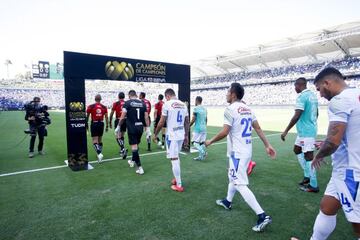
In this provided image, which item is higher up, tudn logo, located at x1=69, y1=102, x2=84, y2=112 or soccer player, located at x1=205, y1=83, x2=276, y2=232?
tudn logo, located at x1=69, y1=102, x2=84, y2=112

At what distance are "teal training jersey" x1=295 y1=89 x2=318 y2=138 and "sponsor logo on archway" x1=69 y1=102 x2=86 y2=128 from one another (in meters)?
5.58

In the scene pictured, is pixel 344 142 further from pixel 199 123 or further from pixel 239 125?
pixel 199 123

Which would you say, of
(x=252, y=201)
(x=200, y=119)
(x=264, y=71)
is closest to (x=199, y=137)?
(x=200, y=119)

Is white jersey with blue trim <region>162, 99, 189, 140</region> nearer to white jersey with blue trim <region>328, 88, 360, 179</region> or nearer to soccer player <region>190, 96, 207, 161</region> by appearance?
soccer player <region>190, 96, 207, 161</region>

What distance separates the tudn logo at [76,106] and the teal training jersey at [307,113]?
5572mm

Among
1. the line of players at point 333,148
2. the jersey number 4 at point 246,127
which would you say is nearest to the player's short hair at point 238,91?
the line of players at point 333,148

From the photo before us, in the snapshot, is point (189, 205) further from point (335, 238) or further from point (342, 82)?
point (342, 82)

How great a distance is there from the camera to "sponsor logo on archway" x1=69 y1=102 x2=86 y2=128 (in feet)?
22.2

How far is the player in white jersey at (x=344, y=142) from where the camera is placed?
89.1 inches

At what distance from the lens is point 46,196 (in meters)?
4.88

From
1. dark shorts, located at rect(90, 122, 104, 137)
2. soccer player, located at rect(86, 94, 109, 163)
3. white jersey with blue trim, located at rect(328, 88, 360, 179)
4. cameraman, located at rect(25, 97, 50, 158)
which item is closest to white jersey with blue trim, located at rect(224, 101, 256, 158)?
white jersey with blue trim, located at rect(328, 88, 360, 179)

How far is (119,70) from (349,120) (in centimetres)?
644

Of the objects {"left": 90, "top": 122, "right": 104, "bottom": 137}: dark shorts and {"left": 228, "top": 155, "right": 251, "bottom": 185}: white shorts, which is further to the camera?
{"left": 90, "top": 122, "right": 104, "bottom": 137}: dark shorts

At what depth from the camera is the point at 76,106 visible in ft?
22.4
